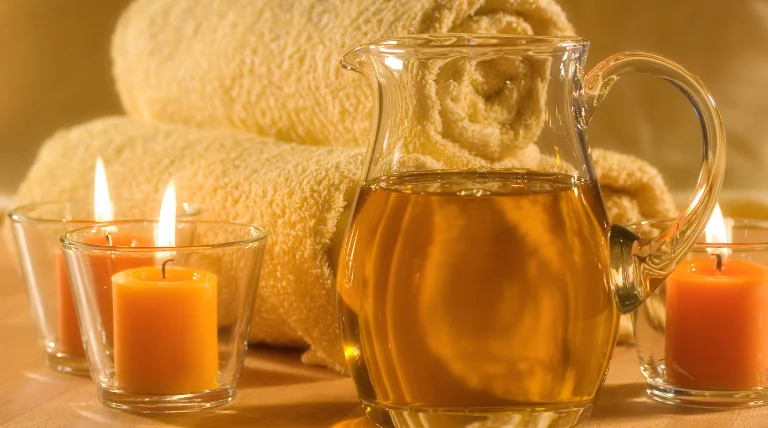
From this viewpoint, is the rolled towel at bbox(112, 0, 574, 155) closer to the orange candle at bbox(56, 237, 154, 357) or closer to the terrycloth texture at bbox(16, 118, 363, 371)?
the terrycloth texture at bbox(16, 118, 363, 371)

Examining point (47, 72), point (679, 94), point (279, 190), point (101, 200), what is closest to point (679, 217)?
point (279, 190)

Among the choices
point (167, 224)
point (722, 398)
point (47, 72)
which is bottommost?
point (722, 398)

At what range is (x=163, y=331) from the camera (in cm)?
50

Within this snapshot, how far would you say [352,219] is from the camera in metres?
0.46

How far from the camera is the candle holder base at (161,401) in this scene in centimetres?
50

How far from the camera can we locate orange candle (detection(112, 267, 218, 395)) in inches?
19.6

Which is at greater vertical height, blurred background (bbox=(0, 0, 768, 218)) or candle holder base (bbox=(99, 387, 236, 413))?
blurred background (bbox=(0, 0, 768, 218))

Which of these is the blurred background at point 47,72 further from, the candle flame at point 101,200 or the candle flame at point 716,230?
the candle flame at point 716,230

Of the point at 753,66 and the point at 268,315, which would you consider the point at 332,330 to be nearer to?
the point at 268,315

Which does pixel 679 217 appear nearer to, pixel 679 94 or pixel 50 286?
pixel 50 286

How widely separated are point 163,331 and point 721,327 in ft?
0.89

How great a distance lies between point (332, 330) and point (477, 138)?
0.13m

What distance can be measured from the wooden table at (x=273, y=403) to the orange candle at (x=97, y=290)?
21 mm

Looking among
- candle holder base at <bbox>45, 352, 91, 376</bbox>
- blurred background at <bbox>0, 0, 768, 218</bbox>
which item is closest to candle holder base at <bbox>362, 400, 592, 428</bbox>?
candle holder base at <bbox>45, 352, 91, 376</bbox>
